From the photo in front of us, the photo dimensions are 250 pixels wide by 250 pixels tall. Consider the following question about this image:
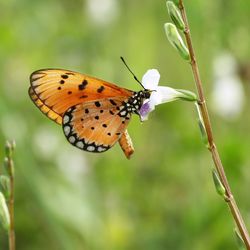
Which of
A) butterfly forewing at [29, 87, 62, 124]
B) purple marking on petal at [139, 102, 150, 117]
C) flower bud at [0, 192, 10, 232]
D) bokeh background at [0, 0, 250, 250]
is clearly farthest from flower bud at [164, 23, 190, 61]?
bokeh background at [0, 0, 250, 250]

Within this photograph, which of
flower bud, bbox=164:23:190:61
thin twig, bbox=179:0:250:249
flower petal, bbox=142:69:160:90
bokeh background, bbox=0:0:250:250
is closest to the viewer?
thin twig, bbox=179:0:250:249

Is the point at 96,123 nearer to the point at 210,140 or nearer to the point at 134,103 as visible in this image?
the point at 134,103

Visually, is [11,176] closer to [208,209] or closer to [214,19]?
[208,209]

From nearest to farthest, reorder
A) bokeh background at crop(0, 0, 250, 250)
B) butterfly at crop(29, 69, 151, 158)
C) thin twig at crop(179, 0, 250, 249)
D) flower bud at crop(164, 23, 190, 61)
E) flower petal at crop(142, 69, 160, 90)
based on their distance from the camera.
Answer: thin twig at crop(179, 0, 250, 249) → flower bud at crop(164, 23, 190, 61) → flower petal at crop(142, 69, 160, 90) → butterfly at crop(29, 69, 151, 158) → bokeh background at crop(0, 0, 250, 250)

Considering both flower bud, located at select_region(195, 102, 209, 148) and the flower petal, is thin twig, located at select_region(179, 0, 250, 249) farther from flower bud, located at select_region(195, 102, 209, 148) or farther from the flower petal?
the flower petal

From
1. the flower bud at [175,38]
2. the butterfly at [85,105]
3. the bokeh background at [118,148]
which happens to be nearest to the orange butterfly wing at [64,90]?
the butterfly at [85,105]

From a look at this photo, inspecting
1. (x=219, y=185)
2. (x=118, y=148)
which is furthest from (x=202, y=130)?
(x=118, y=148)

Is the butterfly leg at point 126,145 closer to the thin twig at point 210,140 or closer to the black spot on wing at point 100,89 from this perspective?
the black spot on wing at point 100,89
